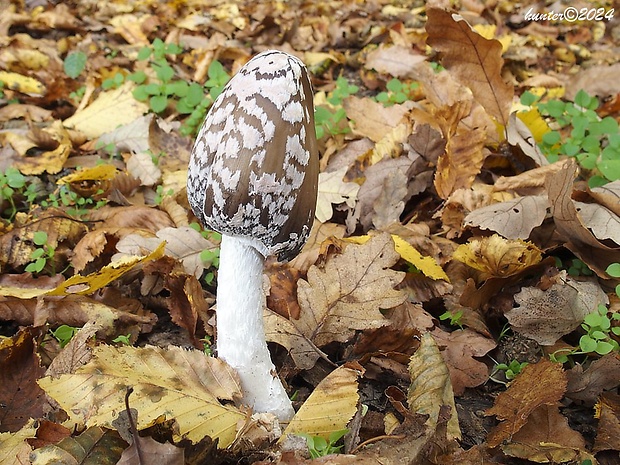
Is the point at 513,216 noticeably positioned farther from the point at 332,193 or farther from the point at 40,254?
the point at 40,254

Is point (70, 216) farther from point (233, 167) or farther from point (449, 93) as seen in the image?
point (449, 93)

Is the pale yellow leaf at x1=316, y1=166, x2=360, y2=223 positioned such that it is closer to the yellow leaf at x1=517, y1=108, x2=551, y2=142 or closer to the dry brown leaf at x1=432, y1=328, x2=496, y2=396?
the dry brown leaf at x1=432, y1=328, x2=496, y2=396

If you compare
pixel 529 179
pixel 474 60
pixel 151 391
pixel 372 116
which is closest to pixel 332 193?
pixel 372 116

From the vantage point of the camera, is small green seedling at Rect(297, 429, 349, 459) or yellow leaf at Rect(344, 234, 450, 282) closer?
small green seedling at Rect(297, 429, 349, 459)

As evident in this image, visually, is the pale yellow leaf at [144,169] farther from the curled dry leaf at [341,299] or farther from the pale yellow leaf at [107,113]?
the curled dry leaf at [341,299]

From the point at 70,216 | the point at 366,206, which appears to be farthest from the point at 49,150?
the point at 366,206

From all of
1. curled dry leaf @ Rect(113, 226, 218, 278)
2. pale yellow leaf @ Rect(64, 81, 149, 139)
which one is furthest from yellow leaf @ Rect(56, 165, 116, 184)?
pale yellow leaf @ Rect(64, 81, 149, 139)
